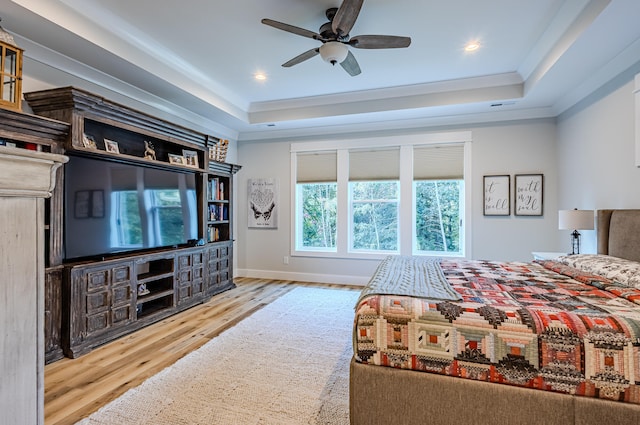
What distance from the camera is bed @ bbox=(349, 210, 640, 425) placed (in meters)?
1.35

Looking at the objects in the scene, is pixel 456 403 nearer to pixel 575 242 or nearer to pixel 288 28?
pixel 288 28

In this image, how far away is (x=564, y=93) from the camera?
3.62m

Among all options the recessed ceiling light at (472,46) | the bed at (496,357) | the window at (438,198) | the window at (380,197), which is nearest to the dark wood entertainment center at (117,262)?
the window at (380,197)

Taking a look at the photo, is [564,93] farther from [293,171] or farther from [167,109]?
[167,109]

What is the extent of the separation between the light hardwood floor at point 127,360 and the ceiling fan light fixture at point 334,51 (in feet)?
8.91

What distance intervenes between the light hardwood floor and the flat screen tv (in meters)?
0.83

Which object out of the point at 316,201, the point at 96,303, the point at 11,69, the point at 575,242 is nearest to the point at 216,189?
the point at 316,201

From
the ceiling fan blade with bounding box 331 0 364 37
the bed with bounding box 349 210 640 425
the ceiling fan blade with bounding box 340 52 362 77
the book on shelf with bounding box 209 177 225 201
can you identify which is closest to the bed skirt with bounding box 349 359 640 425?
the bed with bounding box 349 210 640 425

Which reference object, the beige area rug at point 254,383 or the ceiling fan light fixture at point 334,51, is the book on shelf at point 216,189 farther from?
the ceiling fan light fixture at point 334,51

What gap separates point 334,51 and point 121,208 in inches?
96.2

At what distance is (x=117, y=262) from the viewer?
289 centimetres

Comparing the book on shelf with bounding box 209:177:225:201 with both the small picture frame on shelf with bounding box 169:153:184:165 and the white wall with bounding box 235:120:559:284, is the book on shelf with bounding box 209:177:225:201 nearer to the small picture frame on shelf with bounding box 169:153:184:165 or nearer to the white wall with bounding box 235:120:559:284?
the small picture frame on shelf with bounding box 169:153:184:165

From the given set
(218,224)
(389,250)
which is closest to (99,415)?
(218,224)

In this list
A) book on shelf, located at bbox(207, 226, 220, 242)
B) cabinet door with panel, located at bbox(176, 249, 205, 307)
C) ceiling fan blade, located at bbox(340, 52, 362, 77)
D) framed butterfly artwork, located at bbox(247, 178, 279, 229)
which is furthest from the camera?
framed butterfly artwork, located at bbox(247, 178, 279, 229)
